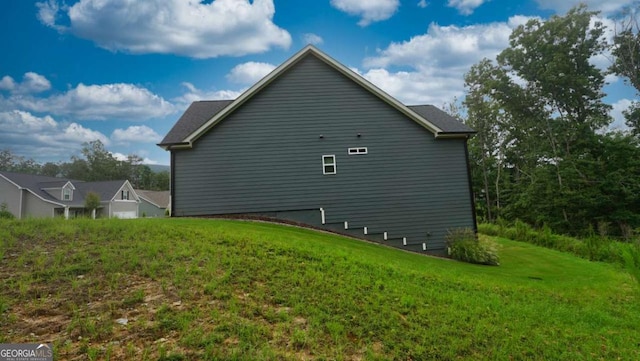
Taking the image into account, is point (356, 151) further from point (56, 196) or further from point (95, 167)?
point (95, 167)

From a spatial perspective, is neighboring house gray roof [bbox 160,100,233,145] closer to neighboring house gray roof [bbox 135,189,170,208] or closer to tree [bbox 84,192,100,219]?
tree [bbox 84,192,100,219]

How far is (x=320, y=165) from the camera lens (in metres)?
13.4

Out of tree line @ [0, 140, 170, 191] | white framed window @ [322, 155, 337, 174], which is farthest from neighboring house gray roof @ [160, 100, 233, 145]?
tree line @ [0, 140, 170, 191]

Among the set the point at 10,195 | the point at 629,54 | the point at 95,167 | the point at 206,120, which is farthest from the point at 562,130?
the point at 95,167

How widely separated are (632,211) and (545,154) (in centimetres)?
728

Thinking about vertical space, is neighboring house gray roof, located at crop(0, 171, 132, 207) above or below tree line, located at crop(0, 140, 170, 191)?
below

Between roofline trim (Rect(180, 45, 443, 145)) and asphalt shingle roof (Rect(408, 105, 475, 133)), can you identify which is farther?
asphalt shingle roof (Rect(408, 105, 475, 133))

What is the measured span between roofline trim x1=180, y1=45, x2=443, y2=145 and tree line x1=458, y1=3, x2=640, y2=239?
623 inches

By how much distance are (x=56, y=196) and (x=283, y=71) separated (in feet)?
105

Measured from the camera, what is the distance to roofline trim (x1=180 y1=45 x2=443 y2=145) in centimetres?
1311

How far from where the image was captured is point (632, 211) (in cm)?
2173

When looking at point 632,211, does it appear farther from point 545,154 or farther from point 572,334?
point 572,334

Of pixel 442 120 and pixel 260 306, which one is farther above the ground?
pixel 442 120

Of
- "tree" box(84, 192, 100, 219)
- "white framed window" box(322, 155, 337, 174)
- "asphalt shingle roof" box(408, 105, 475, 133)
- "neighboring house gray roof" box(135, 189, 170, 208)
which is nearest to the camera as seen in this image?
"white framed window" box(322, 155, 337, 174)
